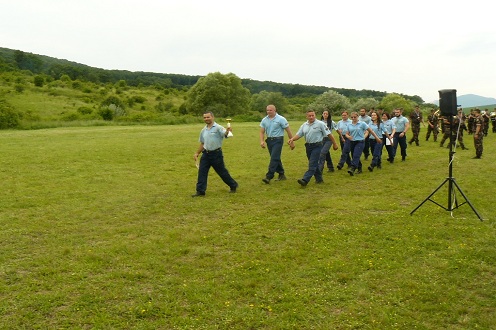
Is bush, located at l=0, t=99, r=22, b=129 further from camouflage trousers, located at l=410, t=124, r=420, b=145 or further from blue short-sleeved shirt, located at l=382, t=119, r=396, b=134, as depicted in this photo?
blue short-sleeved shirt, located at l=382, t=119, r=396, b=134

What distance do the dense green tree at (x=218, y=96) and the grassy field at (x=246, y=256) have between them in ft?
215

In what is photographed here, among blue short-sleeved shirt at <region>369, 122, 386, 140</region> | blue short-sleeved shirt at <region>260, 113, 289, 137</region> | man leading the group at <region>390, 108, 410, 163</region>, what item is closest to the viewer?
blue short-sleeved shirt at <region>260, 113, 289, 137</region>

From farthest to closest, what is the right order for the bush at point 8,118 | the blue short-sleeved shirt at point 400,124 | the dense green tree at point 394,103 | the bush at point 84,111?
the dense green tree at point 394,103 < the bush at point 84,111 < the bush at point 8,118 < the blue short-sleeved shirt at point 400,124

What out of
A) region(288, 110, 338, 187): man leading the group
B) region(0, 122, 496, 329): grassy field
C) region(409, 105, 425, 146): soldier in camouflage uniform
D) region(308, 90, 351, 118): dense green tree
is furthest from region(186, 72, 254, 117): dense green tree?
region(0, 122, 496, 329): grassy field

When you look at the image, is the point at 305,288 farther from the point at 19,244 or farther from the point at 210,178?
the point at 210,178

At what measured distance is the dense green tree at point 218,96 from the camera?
77.4 m

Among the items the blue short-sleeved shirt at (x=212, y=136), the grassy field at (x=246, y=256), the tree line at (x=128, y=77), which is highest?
the tree line at (x=128, y=77)

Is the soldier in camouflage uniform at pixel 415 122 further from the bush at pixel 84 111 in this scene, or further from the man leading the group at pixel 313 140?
the bush at pixel 84 111

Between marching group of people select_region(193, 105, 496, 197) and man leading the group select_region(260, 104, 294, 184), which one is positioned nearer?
marching group of people select_region(193, 105, 496, 197)

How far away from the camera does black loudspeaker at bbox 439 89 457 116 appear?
780cm

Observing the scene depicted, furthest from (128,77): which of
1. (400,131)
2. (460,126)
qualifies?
(460,126)

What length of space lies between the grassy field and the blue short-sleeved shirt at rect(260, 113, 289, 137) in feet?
4.97

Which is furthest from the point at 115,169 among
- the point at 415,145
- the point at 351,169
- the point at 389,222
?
the point at 415,145

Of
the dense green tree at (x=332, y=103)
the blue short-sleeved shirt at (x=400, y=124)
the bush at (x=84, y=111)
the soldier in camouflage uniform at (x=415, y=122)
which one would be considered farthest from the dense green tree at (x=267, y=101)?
the blue short-sleeved shirt at (x=400, y=124)
